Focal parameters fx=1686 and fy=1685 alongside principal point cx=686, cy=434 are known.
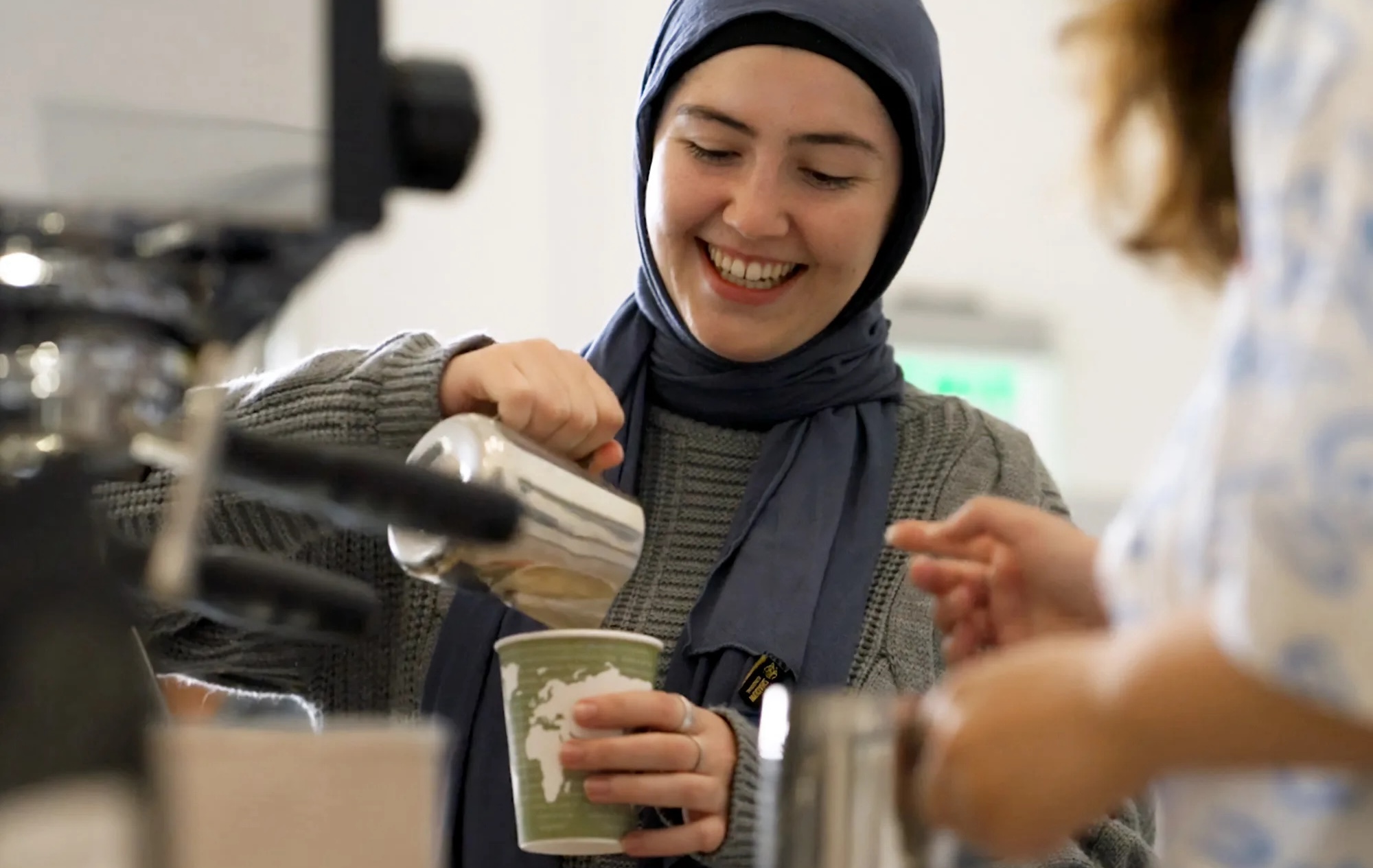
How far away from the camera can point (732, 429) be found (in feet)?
4.62

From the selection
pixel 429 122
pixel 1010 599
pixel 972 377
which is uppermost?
pixel 429 122

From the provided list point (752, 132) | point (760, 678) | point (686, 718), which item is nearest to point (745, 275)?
point (752, 132)

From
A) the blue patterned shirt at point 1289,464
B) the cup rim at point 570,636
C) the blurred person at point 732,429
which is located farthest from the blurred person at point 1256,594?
the blurred person at point 732,429

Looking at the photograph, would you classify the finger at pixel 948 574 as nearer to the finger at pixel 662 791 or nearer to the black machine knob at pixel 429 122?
the finger at pixel 662 791

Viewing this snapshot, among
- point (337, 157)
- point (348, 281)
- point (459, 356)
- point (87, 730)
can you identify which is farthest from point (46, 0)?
point (348, 281)

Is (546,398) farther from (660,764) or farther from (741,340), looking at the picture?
(741,340)

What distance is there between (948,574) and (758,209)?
1.80 feet

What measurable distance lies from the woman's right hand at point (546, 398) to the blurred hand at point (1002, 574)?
223 millimetres

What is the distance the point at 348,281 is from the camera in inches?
106

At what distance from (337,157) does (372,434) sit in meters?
0.56

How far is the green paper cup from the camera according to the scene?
924 mm

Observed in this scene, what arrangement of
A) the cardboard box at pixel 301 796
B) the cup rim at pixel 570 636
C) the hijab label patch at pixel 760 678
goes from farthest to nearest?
the hijab label patch at pixel 760 678 < the cup rim at pixel 570 636 < the cardboard box at pixel 301 796

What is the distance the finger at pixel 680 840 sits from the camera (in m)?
0.96

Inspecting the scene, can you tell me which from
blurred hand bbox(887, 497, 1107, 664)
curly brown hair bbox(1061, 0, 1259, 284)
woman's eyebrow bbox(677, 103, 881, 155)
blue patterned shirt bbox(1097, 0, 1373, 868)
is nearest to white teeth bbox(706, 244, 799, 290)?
woman's eyebrow bbox(677, 103, 881, 155)
